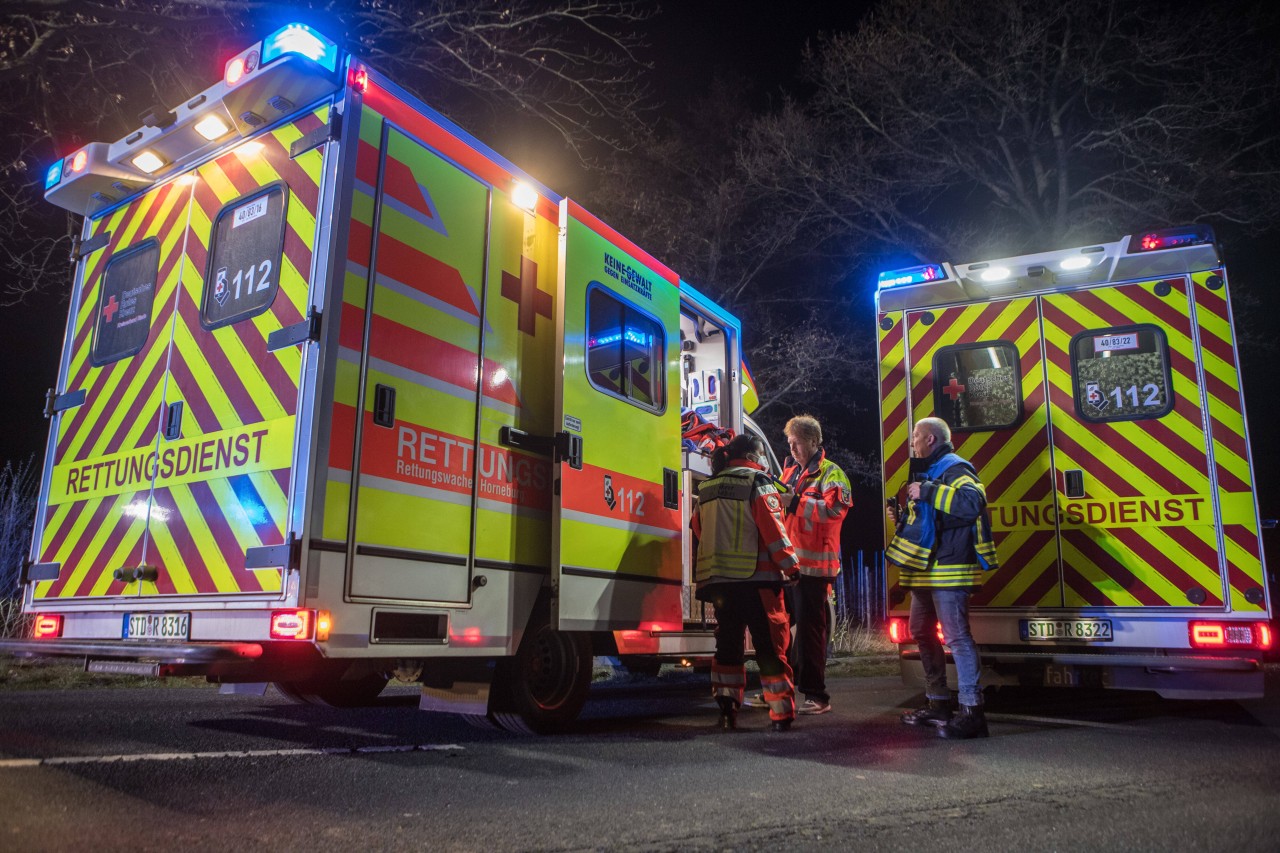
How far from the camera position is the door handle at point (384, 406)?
4.05 meters

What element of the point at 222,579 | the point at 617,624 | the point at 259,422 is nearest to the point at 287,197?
the point at 259,422

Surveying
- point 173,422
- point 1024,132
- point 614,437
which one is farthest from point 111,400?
point 1024,132

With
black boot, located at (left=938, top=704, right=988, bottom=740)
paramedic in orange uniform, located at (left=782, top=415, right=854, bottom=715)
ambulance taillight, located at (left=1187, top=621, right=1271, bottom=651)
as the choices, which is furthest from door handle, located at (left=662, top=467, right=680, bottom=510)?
ambulance taillight, located at (left=1187, top=621, right=1271, bottom=651)

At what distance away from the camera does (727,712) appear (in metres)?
5.34

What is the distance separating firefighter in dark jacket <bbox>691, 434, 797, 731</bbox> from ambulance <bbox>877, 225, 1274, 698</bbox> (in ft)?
3.32

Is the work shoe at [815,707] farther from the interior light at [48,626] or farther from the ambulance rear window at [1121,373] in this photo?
the interior light at [48,626]

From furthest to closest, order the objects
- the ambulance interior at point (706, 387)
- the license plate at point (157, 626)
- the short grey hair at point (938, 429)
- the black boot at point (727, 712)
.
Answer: the ambulance interior at point (706, 387)
the short grey hair at point (938, 429)
the black boot at point (727, 712)
the license plate at point (157, 626)

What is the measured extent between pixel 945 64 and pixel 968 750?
47.9 ft

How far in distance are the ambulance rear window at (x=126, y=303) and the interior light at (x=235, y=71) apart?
1044 mm

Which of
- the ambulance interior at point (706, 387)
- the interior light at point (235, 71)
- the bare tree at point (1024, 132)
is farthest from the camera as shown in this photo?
the bare tree at point (1024, 132)

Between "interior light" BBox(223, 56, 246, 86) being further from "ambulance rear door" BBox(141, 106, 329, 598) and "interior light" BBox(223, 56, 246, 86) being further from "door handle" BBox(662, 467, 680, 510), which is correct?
"door handle" BBox(662, 467, 680, 510)

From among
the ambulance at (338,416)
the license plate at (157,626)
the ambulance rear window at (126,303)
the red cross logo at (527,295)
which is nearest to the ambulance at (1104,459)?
the ambulance at (338,416)

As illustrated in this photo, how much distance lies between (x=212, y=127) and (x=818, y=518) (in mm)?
3977

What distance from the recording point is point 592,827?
9.62 ft
